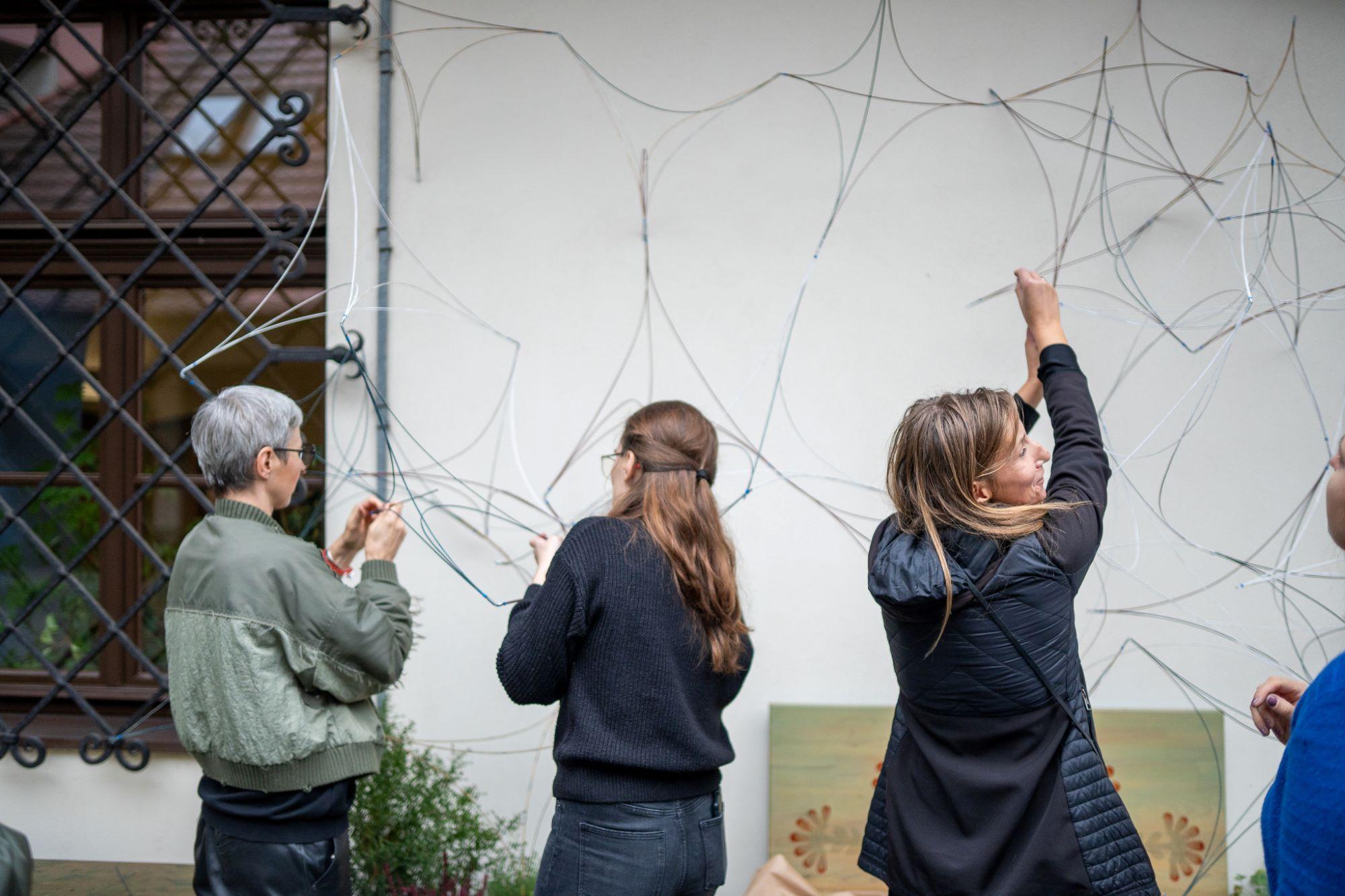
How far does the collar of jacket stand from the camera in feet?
5.12

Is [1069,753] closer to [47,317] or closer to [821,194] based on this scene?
[821,194]

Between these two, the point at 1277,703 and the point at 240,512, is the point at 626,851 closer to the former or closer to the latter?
the point at 240,512

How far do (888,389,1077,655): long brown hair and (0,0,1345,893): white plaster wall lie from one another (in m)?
1.07

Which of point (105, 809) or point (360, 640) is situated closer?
point (360, 640)

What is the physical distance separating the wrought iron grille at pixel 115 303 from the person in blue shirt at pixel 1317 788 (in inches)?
86.4

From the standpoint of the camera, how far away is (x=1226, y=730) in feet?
7.54

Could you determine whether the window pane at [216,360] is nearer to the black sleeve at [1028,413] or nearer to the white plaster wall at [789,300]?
the white plaster wall at [789,300]

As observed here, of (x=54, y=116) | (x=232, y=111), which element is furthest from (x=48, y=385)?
(x=232, y=111)

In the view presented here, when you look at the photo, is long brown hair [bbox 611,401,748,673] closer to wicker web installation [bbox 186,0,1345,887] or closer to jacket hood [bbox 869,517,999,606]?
jacket hood [bbox 869,517,999,606]

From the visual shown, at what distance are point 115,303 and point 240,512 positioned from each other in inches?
49.2

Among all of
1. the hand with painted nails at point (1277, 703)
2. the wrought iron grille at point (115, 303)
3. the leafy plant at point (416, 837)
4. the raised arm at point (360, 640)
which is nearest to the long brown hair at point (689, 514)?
the raised arm at point (360, 640)

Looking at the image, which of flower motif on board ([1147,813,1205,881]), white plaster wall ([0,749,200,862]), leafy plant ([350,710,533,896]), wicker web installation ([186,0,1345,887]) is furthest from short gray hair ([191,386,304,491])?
flower motif on board ([1147,813,1205,881])

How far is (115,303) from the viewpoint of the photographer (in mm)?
2457

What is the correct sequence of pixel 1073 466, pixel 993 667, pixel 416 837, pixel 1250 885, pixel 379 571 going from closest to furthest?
pixel 993 667 → pixel 1073 466 → pixel 379 571 → pixel 416 837 → pixel 1250 885
